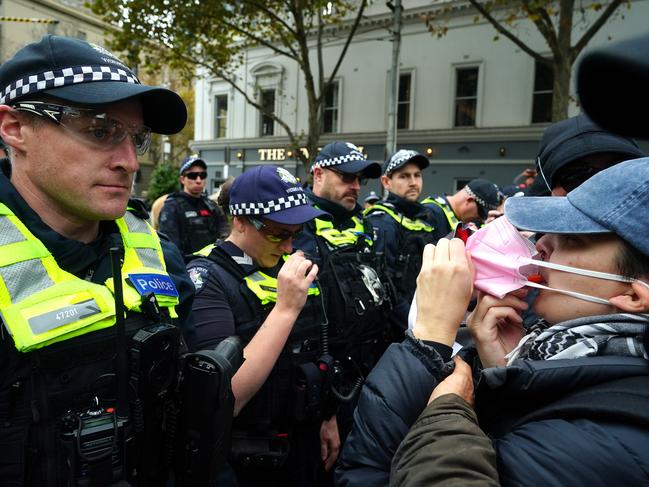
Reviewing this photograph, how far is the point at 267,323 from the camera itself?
2123mm

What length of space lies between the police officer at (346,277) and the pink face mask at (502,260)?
153cm

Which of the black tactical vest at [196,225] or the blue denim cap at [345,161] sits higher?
the blue denim cap at [345,161]

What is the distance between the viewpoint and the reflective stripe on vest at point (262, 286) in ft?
7.80

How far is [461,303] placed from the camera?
1.41 metres

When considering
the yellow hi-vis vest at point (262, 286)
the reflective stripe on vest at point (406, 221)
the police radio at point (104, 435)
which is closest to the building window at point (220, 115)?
the reflective stripe on vest at point (406, 221)

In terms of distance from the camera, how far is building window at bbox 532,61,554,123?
54.7 feet

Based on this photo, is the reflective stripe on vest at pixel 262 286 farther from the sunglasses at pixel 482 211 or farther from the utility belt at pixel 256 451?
the sunglasses at pixel 482 211

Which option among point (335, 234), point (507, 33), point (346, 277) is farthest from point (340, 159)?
point (507, 33)

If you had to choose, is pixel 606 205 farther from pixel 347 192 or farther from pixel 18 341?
pixel 347 192

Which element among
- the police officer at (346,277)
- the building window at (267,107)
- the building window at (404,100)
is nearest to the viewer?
the police officer at (346,277)

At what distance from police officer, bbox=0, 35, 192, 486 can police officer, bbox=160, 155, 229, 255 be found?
16.8 ft

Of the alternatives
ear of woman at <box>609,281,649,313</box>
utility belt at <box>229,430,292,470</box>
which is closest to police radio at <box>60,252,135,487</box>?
utility belt at <box>229,430,292,470</box>

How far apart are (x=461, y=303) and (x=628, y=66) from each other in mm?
899

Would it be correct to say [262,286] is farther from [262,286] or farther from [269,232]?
[269,232]
